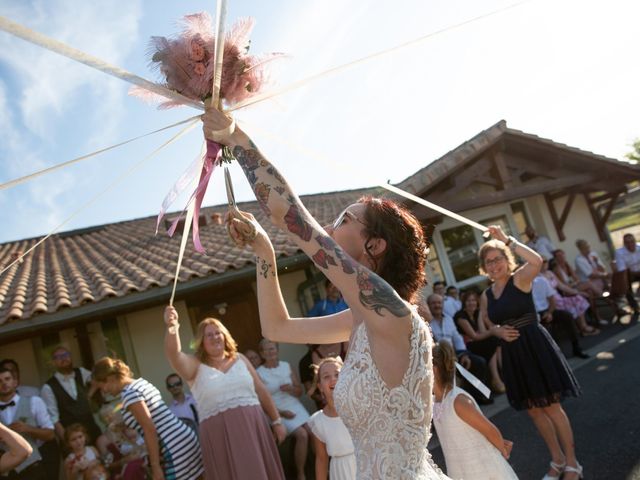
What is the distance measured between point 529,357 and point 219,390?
2574mm

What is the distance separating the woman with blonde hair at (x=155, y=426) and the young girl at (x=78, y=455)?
114cm

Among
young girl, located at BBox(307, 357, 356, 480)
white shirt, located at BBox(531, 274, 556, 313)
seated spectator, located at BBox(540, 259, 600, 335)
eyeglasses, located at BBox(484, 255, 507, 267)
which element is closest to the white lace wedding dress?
young girl, located at BBox(307, 357, 356, 480)

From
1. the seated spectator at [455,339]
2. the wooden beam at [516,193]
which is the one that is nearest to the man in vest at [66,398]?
the seated spectator at [455,339]

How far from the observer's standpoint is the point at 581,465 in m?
4.05

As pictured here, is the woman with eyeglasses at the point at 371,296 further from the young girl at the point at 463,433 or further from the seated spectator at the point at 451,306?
the seated spectator at the point at 451,306

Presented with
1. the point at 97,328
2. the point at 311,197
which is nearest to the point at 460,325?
the point at 97,328

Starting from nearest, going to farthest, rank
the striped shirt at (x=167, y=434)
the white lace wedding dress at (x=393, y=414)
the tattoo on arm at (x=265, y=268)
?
the white lace wedding dress at (x=393, y=414) < the tattoo on arm at (x=265, y=268) < the striped shirt at (x=167, y=434)

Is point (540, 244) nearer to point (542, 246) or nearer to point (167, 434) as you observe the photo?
point (542, 246)

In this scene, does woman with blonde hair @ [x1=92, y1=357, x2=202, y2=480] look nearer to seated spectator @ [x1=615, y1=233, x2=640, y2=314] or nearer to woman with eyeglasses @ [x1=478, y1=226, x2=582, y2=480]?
woman with eyeglasses @ [x1=478, y1=226, x2=582, y2=480]

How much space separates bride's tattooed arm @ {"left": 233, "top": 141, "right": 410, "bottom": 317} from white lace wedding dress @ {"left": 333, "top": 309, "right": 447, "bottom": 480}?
177 mm

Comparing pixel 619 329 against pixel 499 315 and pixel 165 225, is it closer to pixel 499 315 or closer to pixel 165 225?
pixel 499 315

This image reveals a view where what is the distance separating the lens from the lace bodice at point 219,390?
4172 millimetres

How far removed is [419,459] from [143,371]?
A: 6.20 metres

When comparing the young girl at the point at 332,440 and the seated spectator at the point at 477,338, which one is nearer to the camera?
the young girl at the point at 332,440
